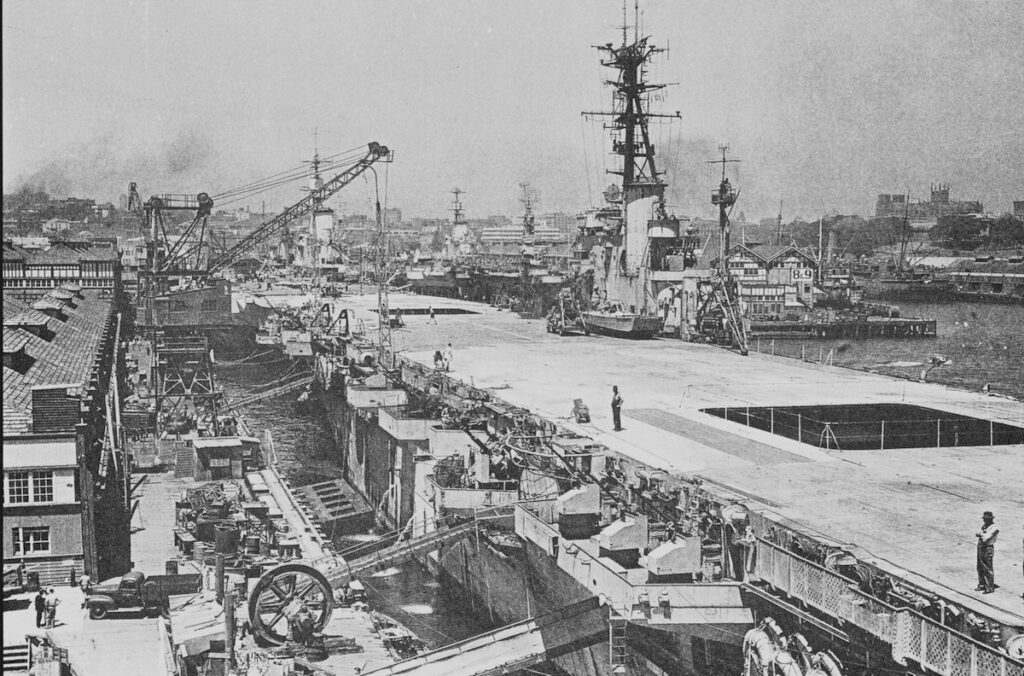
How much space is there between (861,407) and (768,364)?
12.2m

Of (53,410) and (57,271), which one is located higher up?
(57,271)

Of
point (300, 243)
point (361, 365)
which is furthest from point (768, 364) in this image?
point (300, 243)

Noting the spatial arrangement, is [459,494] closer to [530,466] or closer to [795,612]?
[530,466]

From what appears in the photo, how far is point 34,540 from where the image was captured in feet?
66.1

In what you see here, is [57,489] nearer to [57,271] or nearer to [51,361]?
[51,361]

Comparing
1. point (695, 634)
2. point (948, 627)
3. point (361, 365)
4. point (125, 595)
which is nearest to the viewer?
point (948, 627)

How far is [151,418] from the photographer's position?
36031mm

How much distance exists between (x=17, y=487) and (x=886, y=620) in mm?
Result: 16639

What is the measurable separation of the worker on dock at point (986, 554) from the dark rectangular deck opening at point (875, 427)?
10.6 meters

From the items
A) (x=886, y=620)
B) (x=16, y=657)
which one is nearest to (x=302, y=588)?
(x=16, y=657)

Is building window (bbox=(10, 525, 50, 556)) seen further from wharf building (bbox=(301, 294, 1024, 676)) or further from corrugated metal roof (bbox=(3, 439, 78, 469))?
wharf building (bbox=(301, 294, 1024, 676))

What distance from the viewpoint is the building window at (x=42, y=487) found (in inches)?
793

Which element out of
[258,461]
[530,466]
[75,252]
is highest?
[75,252]

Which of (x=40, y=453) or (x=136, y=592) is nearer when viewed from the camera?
(x=136, y=592)
